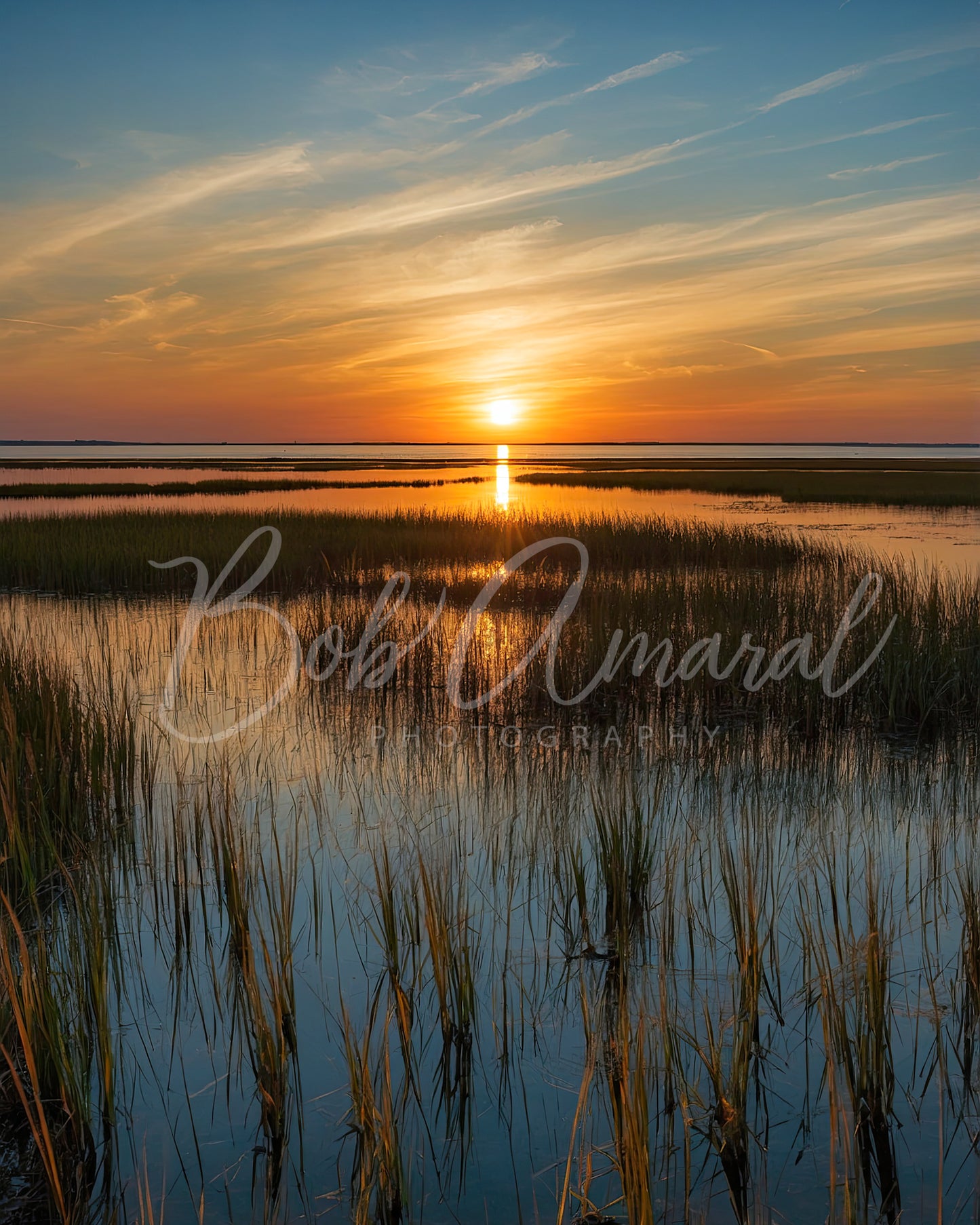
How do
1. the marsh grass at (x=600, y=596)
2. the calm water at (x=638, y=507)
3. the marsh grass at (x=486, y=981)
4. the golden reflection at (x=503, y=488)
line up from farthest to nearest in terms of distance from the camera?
1. the golden reflection at (x=503, y=488)
2. the calm water at (x=638, y=507)
3. the marsh grass at (x=600, y=596)
4. the marsh grass at (x=486, y=981)

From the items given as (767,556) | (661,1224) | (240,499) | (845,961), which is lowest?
(661,1224)

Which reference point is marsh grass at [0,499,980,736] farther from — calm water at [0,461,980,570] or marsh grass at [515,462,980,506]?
marsh grass at [515,462,980,506]

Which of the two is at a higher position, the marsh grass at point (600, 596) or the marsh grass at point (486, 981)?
the marsh grass at point (600, 596)

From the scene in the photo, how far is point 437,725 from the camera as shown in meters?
8.61

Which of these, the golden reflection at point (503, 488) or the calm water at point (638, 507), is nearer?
the calm water at point (638, 507)

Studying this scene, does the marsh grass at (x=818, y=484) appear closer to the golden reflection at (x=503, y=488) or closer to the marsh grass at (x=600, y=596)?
the golden reflection at (x=503, y=488)

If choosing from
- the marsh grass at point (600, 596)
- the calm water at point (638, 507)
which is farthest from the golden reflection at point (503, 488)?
the marsh grass at point (600, 596)

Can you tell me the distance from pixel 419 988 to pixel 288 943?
0.66 m

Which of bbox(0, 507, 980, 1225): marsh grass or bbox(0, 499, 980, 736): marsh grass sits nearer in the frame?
bbox(0, 507, 980, 1225): marsh grass

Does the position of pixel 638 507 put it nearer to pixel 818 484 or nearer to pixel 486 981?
pixel 818 484

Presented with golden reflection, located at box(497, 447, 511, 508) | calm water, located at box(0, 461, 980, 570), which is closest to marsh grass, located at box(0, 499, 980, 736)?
calm water, located at box(0, 461, 980, 570)

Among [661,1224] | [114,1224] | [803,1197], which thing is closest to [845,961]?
[803,1197]

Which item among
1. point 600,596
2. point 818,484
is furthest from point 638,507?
point 600,596

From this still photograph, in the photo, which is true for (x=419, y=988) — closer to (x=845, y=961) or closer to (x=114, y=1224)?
(x=114, y=1224)
